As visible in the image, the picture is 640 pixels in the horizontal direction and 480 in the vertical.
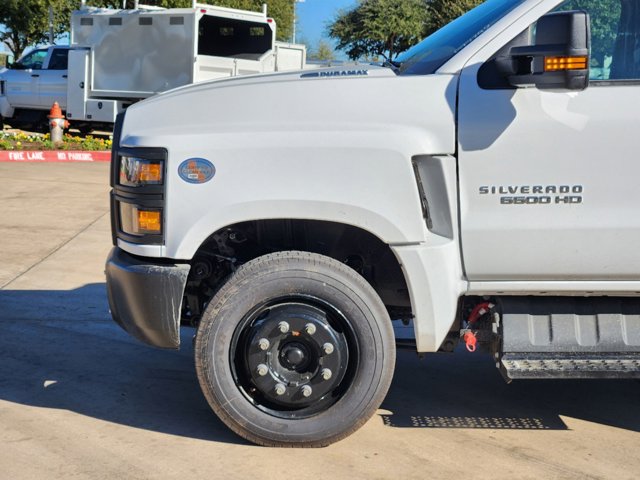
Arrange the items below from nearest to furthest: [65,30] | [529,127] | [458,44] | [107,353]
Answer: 1. [529,127]
2. [458,44]
3. [107,353]
4. [65,30]

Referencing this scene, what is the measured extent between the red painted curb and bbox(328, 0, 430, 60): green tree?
110 feet

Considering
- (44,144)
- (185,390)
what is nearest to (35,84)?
(44,144)

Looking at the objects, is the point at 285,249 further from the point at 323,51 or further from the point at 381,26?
the point at 323,51

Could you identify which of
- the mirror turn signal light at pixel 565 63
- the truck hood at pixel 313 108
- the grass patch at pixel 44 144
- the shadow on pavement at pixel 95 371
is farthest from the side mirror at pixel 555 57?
the grass patch at pixel 44 144

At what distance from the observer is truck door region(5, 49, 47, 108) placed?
23578 mm

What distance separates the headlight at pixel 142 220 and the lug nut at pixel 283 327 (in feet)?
2.19

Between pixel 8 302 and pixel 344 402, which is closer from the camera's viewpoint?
pixel 344 402

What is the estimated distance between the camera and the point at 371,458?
4262 mm

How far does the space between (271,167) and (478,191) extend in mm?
893

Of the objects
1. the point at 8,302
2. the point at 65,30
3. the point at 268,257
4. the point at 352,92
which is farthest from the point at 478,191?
the point at 65,30

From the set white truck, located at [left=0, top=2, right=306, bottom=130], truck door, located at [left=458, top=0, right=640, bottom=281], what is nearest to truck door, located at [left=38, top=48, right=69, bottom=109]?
white truck, located at [left=0, top=2, right=306, bottom=130]

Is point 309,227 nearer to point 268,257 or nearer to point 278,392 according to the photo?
point 268,257

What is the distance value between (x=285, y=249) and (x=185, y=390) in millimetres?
1172

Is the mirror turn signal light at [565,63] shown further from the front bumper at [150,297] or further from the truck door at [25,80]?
the truck door at [25,80]
